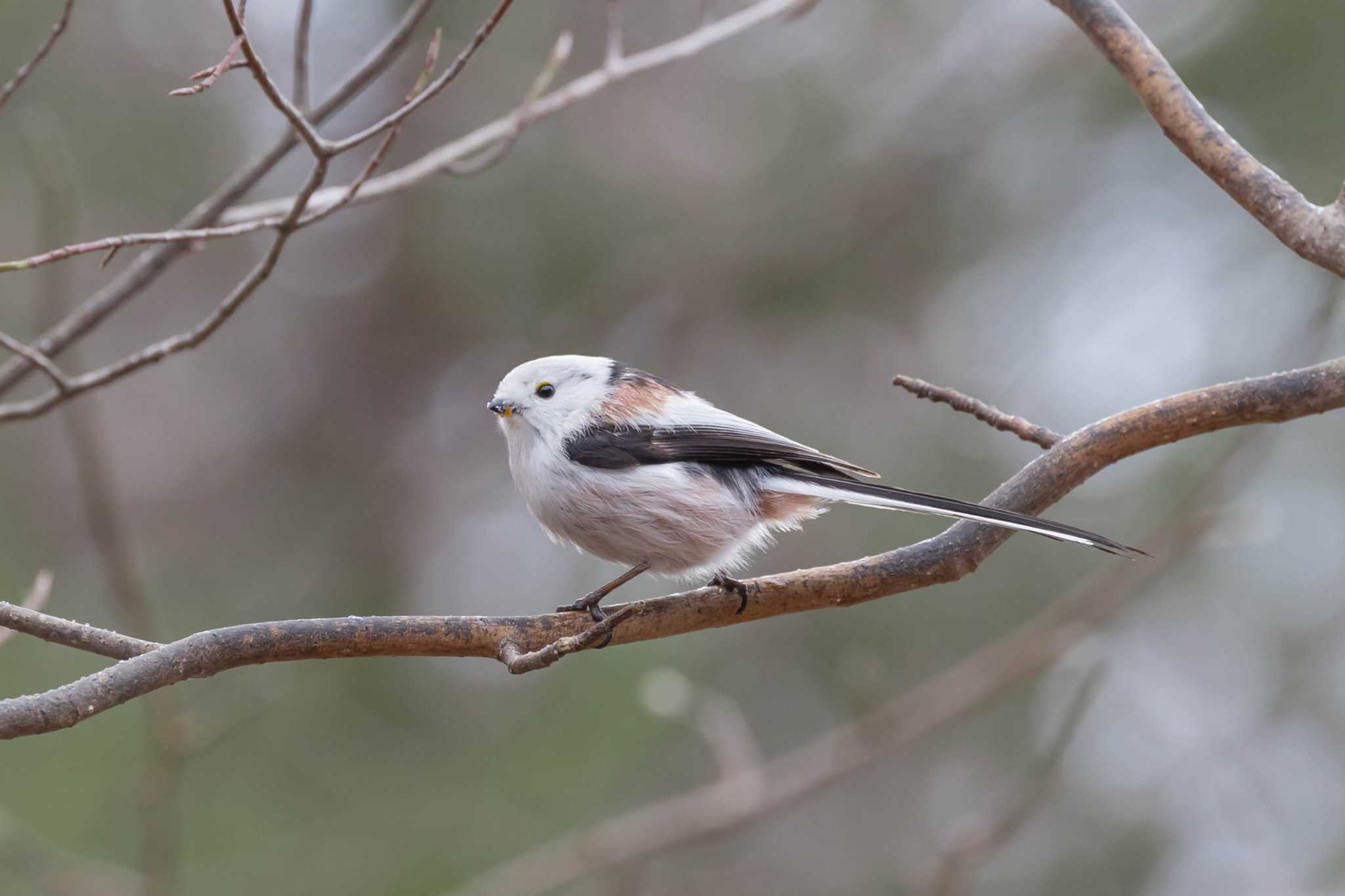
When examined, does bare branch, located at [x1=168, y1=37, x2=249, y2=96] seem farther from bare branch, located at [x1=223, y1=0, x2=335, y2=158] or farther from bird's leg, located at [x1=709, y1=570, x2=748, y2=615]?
bird's leg, located at [x1=709, y1=570, x2=748, y2=615]

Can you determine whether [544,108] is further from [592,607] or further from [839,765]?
[839,765]

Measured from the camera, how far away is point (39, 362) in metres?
2.07

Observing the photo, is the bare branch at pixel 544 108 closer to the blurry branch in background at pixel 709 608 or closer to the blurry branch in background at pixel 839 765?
the blurry branch in background at pixel 709 608

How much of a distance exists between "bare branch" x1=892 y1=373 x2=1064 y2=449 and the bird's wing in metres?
0.41

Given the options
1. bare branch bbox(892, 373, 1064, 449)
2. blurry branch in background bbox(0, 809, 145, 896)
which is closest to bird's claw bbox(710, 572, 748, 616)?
bare branch bbox(892, 373, 1064, 449)

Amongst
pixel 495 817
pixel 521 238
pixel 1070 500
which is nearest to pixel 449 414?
pixel 521 238

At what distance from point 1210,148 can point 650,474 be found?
132 cm

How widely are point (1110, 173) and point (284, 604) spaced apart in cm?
471

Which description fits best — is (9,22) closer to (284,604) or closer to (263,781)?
(284,604)

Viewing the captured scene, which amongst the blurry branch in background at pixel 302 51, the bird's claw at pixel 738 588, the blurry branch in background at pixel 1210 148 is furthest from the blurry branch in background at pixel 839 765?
the blurry branch in background at pixel 302 51

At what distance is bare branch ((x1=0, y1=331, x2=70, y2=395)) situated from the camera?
205cm

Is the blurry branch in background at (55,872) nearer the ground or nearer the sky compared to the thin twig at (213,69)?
nearer the ground

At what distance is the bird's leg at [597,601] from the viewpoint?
2225 mm

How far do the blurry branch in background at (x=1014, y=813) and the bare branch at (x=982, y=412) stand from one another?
0.90m
